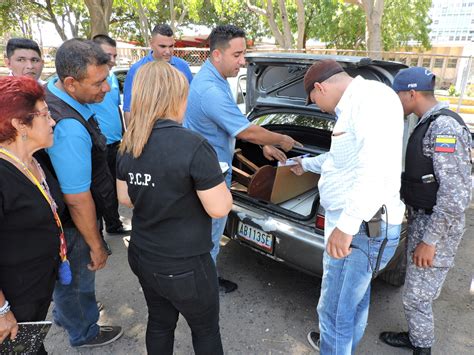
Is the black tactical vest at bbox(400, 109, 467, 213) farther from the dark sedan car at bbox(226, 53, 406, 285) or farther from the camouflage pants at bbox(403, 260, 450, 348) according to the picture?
the dark sedan car at bbox(226, 53, 406, 285)

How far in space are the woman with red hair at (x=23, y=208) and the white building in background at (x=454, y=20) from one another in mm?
78148

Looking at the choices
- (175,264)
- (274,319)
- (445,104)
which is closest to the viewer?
(175,264)

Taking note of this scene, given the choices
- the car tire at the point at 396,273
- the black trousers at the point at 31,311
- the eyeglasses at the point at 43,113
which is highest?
the eyeglasses at the point at 43,113

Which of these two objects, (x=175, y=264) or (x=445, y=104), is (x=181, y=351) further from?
(x=445, y=104)

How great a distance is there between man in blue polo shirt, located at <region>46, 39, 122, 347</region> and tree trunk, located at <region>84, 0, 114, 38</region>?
9798 mm

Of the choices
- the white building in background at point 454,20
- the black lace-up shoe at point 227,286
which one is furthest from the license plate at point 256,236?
the white building in background at point 454,20

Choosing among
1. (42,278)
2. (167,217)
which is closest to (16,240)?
(42,278)

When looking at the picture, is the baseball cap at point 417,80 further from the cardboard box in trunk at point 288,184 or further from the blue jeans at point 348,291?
the cardboard box in trunk at point 288,184

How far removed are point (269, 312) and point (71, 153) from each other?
1.85 meters

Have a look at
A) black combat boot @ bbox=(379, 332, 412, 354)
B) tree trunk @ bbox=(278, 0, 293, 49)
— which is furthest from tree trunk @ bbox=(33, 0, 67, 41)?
black combat boot @ bbox=(379, 332, 412, 354)

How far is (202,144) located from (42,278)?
3.12 ft

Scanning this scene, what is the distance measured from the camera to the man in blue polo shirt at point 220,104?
2336 mm

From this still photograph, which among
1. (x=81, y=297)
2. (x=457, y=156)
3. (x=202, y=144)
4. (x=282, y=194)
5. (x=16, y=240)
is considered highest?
(x=202, y=144)

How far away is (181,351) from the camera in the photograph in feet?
7.55
